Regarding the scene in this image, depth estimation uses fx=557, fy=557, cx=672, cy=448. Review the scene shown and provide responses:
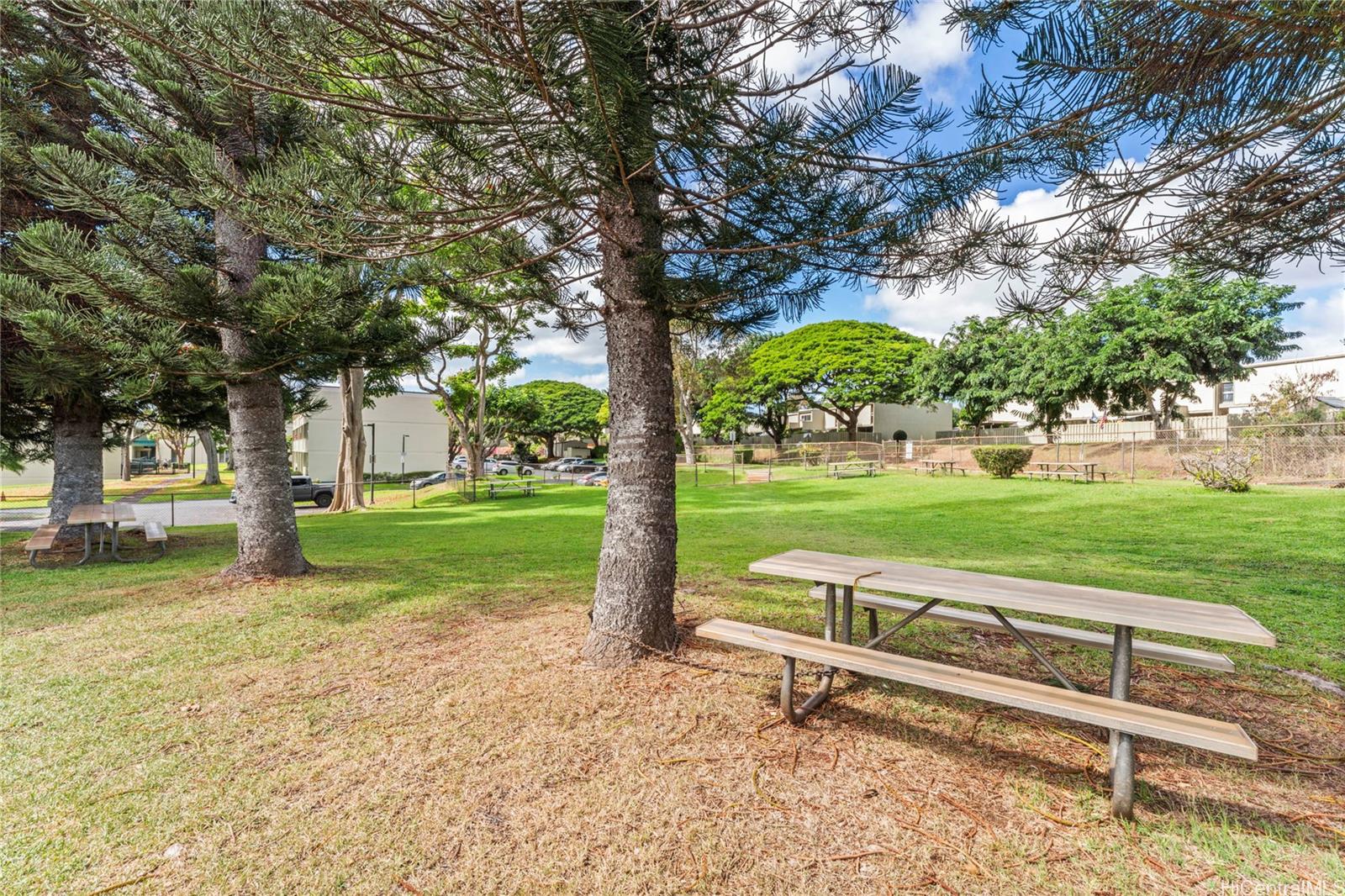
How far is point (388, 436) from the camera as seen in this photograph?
1142 inches

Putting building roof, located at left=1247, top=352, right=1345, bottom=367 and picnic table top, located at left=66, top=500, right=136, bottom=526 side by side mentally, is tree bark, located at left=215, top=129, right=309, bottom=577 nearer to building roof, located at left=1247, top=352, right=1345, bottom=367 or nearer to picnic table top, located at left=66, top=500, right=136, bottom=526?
picnic table top, located at left=66, top=500, right=136, bottom=526

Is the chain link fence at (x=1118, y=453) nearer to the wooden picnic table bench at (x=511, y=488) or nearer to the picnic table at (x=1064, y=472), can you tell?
the picnic table at (x=1064, y=472)

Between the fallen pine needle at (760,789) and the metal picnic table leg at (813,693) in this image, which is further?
the metal picnic table leg at (813,693)

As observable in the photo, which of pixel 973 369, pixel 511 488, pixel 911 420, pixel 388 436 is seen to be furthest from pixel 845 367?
pixel 388 436

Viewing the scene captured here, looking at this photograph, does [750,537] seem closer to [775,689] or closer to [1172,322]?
[775,689]

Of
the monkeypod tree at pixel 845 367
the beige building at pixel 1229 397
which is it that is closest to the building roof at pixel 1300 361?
the beige building at pixel 1229 397

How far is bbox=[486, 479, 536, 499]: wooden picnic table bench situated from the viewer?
17094mm

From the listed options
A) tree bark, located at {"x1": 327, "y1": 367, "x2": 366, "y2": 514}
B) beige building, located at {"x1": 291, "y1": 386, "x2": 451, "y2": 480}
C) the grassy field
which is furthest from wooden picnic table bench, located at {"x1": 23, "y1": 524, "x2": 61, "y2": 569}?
beige building, located at {"x1": 291, "y1": 386, "x2": 451, "y2": 480}

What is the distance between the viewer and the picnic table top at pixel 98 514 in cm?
632

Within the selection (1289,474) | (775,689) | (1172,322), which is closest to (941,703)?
(775,689)

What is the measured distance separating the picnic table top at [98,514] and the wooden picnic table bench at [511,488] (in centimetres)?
988

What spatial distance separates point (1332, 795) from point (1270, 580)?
4231mm

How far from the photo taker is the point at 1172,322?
19.7 metres

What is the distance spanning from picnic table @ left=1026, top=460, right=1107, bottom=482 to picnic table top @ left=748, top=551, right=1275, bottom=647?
1686cm
